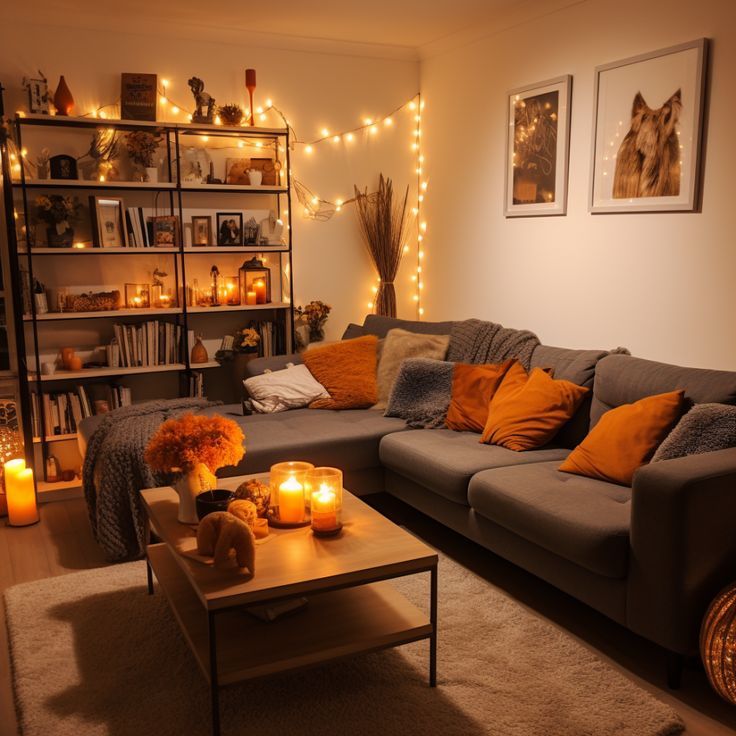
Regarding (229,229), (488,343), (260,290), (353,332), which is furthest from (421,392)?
(229,229)

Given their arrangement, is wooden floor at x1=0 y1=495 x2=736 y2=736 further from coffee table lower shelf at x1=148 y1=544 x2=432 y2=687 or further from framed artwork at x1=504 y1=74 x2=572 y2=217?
framed artwork at x1=504 y1=74 x2=572 y2=217

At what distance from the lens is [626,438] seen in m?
2.87

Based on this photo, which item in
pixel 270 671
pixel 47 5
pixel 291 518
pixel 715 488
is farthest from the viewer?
pixel 47 5

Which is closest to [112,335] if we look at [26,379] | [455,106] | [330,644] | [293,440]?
[26,379]

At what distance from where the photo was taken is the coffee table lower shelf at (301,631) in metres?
2.15

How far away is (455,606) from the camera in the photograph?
287cm

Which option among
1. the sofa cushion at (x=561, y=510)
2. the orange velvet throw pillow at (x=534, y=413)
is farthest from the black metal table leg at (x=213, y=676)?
the orange velvet throw pillow at (x=534, y=413)

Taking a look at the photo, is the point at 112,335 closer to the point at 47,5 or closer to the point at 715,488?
the point at 47,5

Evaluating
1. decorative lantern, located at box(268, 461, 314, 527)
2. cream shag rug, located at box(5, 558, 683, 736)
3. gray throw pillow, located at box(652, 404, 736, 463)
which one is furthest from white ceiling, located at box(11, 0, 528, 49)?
cream shag rug, located at box(5, 558, 683, 736)

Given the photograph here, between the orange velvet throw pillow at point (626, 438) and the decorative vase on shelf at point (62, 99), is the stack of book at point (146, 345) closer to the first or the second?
the decorative vase on shelf at point (62, 99)

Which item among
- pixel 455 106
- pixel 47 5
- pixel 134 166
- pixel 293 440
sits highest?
pixel 47 5

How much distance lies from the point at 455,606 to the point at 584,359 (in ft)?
4.16

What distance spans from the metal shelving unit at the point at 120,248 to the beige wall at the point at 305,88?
20 cm

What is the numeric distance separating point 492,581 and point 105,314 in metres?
2.57
